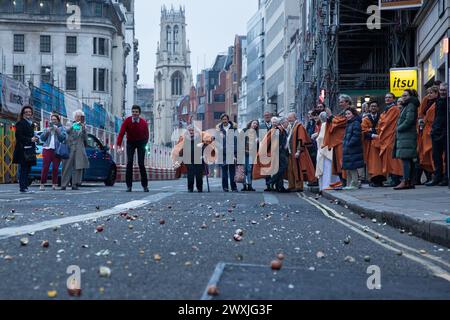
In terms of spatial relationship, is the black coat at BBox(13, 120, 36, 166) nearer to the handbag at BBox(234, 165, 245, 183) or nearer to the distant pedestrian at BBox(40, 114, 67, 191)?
the distant pedestrian at BBox(40, 114, 67, 191)

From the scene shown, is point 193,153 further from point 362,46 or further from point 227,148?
point 362,46

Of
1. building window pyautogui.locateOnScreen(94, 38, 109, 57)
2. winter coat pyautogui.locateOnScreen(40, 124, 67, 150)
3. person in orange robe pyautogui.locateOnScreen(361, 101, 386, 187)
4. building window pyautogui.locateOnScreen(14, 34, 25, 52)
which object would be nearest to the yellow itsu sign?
person in orange robe pyautogui.locateOnScreen(361, 101, 386, 187)

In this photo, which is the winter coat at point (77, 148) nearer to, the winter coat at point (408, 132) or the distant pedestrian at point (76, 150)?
the distant pedestrian at point (76, 150)

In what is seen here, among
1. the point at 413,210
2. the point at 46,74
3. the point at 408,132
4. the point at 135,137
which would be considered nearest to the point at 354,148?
the point at 408,132

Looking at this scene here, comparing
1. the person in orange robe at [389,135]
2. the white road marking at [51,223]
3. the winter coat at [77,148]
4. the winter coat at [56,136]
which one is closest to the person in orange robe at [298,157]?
the person in orange robe at [389,135]

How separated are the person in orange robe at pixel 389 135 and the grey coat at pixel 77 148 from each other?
7362 millimetres

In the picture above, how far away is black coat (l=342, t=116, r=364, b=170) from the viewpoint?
18094mm

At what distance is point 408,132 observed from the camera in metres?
16.7

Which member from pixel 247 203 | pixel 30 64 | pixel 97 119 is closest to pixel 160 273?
pixel 247 203

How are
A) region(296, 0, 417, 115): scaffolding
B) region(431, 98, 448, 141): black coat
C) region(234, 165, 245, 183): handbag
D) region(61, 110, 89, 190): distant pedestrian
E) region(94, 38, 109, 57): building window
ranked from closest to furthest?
1. region(431, 98, 448, 141): black coat
2. region(234, 165, 245, 183): handbag
3. region(61, 110, 89, 190): distant pedestrian
4. region(296, 0, 417, 115): scaffolding
5. region(94, 38, 109, 57): building window

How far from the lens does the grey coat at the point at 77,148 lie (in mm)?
22156

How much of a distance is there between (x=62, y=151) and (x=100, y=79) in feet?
201

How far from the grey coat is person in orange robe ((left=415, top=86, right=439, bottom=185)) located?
8156 mm
